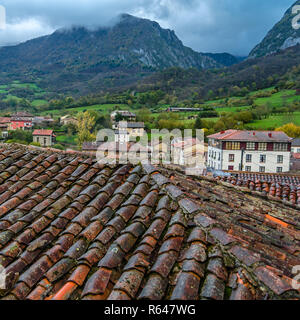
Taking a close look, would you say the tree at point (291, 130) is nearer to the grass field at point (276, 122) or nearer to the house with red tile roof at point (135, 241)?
the grass field at point (276, 122)

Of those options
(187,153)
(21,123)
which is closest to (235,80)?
(187,153)

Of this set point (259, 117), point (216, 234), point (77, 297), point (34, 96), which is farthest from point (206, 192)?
point (34, 96)

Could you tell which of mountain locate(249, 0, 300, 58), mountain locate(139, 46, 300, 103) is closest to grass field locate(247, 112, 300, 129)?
mountain locate(139, 46, 300, 103)

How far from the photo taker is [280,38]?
173375 millimetres

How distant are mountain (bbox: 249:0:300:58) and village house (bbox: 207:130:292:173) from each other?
147 meters

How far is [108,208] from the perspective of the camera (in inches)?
123

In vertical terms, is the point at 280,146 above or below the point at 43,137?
below

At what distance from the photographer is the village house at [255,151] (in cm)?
3763

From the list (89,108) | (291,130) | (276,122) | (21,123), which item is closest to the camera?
(291,130)

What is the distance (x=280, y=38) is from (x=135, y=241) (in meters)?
207

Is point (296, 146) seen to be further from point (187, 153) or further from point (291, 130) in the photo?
point (187, 153)

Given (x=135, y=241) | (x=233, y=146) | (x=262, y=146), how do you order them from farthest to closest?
1. (x=233, y=146)
2. (x=262, y=146)
3. (x=135, y=241)
